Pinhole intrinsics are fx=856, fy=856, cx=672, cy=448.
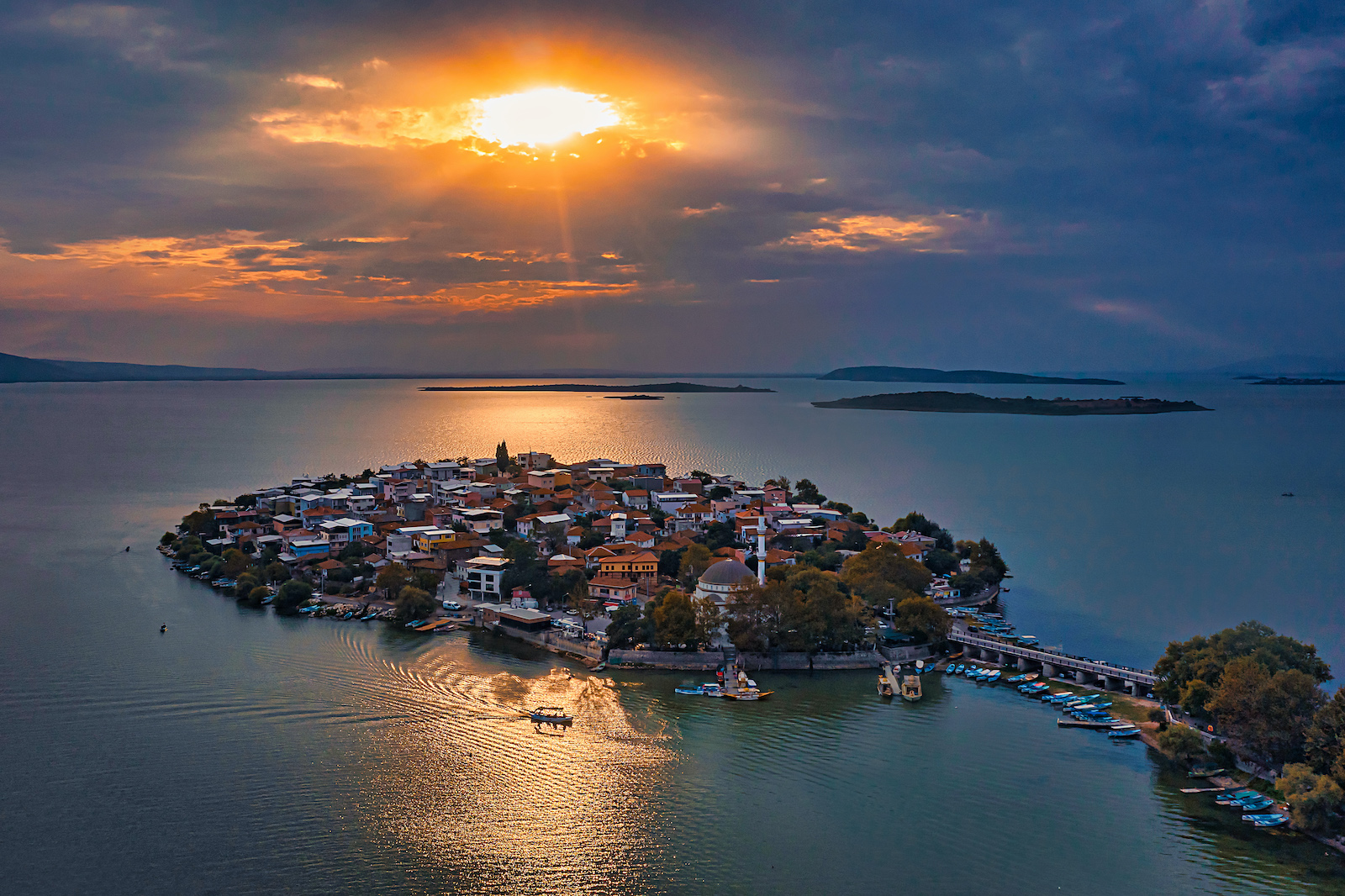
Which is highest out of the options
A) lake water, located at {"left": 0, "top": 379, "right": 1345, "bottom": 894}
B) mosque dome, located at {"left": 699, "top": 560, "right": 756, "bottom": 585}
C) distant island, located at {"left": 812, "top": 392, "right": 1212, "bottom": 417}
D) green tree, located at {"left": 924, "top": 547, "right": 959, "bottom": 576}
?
distant island, located at {"left": 812, "top": 392, "right": 1212, "bottom": 417}

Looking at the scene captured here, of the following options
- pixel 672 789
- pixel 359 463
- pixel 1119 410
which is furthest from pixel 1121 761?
pixel 1119 410

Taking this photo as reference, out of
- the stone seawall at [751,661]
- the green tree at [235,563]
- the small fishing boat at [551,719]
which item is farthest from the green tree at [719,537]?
the green tree at [235,563]

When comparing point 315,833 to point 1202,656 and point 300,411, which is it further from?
point 300,411

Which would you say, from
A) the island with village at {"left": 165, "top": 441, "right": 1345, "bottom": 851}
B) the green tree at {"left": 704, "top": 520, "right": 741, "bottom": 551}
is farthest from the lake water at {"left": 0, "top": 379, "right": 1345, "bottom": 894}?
the green tree at {"left": 704, "top": 520, "right": 741, "bottom": 551}

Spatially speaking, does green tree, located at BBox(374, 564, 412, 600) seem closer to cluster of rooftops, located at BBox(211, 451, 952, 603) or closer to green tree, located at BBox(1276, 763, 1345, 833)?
cluster of rooftops, located at BBox(211, 451, 952, 603)

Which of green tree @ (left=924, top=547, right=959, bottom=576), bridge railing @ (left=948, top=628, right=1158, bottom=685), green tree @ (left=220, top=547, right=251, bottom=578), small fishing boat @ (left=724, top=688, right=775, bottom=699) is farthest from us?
green tree @ (left=924, top=547, right=959, bottom=576)

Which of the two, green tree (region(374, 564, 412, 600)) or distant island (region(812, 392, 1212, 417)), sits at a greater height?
distant island (region(812, 392, 1212, 417))
